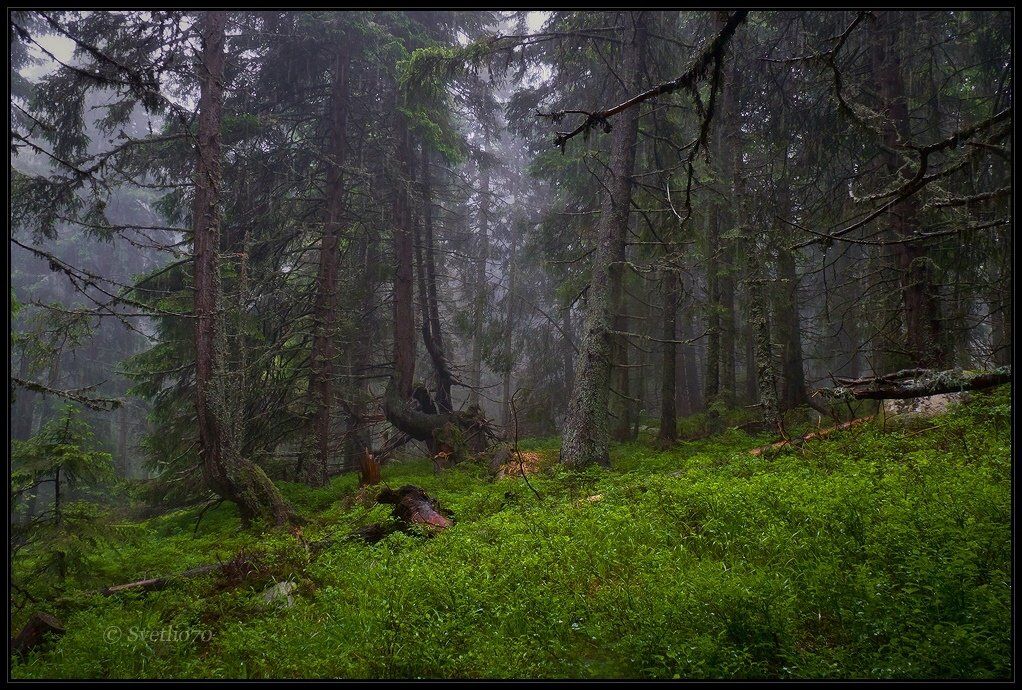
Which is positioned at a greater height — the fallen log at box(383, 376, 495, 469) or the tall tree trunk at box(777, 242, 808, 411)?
the tall tree trunk at box(777, 242, 808, 411)

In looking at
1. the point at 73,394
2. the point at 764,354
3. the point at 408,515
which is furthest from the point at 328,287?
the point at 764,354

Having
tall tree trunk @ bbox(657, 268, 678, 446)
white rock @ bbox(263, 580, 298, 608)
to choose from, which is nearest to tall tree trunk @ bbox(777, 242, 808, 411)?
tall tree trunk @ bbox(657, 268, 678, 446)

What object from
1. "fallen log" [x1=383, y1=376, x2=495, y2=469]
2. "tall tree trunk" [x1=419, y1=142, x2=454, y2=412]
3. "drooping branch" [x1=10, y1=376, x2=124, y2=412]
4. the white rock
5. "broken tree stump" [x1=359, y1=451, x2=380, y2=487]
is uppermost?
"tall tree trunk" [x1=419, y1=142, x2=454, y2=412]

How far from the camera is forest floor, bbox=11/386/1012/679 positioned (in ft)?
10.6

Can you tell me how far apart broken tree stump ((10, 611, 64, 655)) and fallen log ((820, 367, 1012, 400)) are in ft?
34.4

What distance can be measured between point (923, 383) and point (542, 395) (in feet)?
45.1

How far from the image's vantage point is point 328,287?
1200 cm

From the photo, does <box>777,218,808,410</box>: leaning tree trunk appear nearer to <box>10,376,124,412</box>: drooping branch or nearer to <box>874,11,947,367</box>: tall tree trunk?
<box>874,11,947,367</box>: tall tree trunk

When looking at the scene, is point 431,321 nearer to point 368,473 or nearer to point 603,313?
point 368,473

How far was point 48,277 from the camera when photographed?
28609 millimetres

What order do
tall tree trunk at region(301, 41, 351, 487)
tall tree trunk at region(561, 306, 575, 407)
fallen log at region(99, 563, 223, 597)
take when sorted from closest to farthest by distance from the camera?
fallen log at region(99, 563, 223, 597), tall tree trunk at region(301, 41, 351, 487), tall tree trunk at region(561, 306, 575, 407)

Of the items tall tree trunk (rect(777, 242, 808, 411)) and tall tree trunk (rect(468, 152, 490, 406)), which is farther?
tall tree trunk (rect(468, 152, 490, 406))

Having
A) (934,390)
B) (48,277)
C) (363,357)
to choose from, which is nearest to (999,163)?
(934,390)

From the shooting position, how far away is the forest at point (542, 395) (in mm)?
3656
